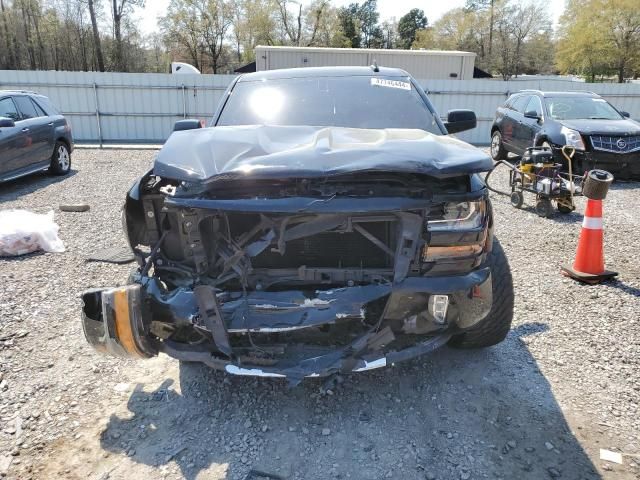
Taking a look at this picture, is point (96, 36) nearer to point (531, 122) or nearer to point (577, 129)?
point (531, 122)

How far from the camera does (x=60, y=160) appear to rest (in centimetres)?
979

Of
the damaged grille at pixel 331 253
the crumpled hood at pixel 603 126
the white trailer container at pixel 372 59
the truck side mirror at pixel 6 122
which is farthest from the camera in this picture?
the white trailer container at pixel 372 59

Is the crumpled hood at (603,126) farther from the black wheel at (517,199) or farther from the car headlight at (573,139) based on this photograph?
the black wheel at (517,199)

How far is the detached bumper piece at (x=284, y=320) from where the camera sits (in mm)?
2361

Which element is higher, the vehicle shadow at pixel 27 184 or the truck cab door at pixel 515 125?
the truck cab door at pixel 515 125

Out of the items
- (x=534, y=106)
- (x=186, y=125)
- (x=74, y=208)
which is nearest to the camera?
(x=186, y=125)

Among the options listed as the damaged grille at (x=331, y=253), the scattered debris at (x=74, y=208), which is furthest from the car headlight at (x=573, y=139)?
the scattered debris at (x=74, y=208)

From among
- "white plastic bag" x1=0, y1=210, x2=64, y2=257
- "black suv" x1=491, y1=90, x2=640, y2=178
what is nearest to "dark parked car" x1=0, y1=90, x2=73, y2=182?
"white plastic bag" x1=0, y1=210, x2=64, y2=257

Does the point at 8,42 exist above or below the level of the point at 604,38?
below

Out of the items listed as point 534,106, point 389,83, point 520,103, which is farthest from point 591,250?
point 520,103

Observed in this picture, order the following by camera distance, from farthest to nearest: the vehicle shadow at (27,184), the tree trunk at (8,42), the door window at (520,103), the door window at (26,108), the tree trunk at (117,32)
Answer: the tree trunk at (8,42) → the tree trunk at (117,32) → the door window at (520,103) → the door window at (26,108) → the vehicle shadow at (27,184)

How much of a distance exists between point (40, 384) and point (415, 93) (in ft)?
A: 11.0

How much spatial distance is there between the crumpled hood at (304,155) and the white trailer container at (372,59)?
17769 millimetres

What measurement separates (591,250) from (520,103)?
7.32 meters
